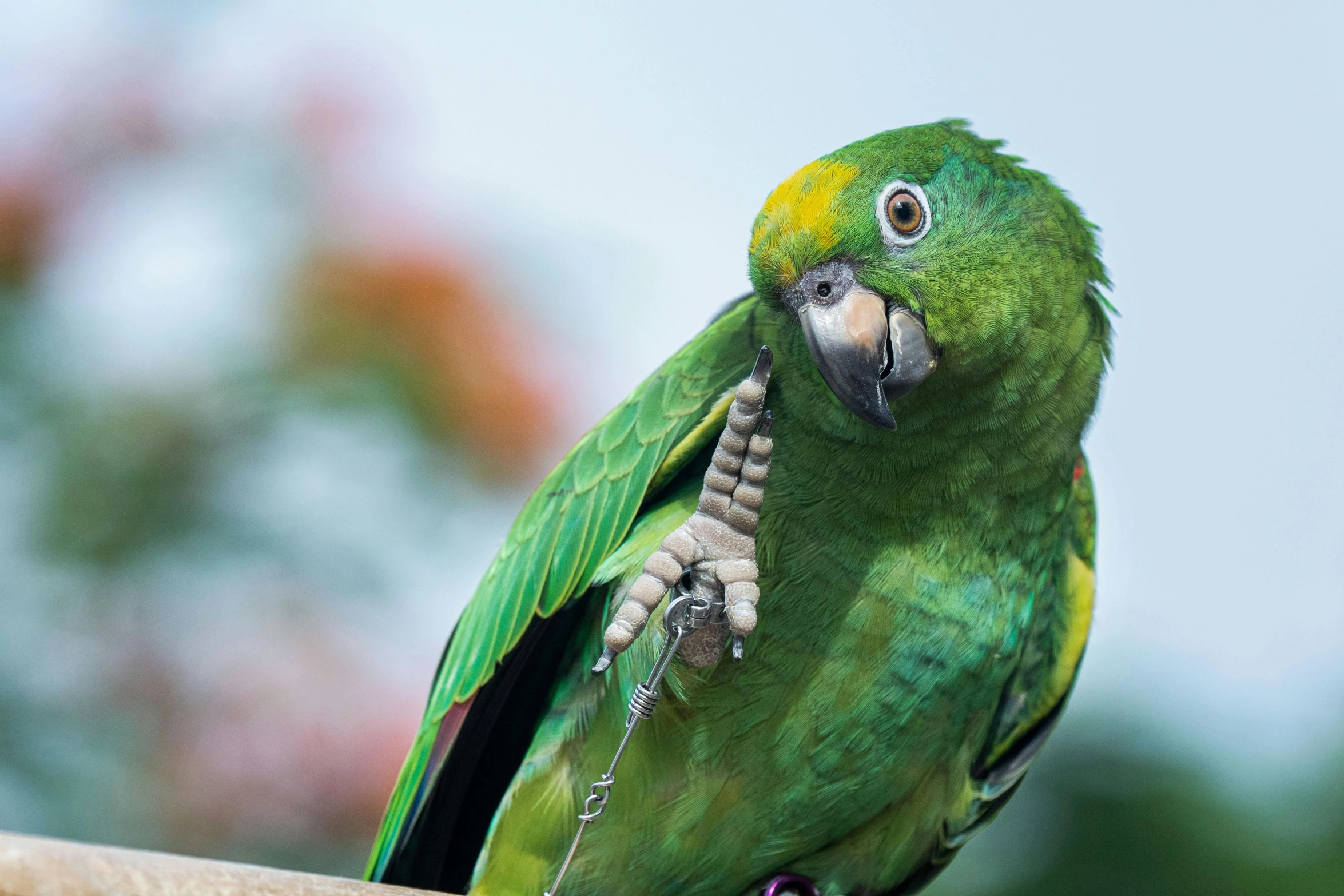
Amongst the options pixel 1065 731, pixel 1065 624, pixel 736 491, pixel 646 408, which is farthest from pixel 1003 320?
pixel 1065 731

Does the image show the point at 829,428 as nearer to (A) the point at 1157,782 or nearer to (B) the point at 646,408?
(B) the point at 646,408

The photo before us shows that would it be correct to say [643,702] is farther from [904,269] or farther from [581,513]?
[904,269]

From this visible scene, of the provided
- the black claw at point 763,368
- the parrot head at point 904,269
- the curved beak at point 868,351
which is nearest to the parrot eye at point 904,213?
the parrot head at point 904,269

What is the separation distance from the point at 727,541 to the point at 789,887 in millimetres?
842

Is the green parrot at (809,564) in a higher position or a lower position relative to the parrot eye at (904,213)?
lower

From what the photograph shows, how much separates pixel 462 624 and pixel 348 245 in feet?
10.4

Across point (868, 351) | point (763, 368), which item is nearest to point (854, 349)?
point (868, 351)

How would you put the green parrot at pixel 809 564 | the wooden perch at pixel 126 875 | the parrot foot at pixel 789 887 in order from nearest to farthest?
1. the wooden perch at pixel 126 875
2. the green parrot at pixel 809 564
3. the parrot foot at pixel 789 887

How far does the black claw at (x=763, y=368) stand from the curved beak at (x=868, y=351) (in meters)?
0.07

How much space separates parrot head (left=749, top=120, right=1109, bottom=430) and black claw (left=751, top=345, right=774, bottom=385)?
7 cm

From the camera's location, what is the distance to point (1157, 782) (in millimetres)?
5852

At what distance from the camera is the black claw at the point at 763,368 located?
1725 millimetres

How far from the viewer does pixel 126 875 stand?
4.41ft

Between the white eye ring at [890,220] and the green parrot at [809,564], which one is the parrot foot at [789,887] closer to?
the green parrot at [809,564]
